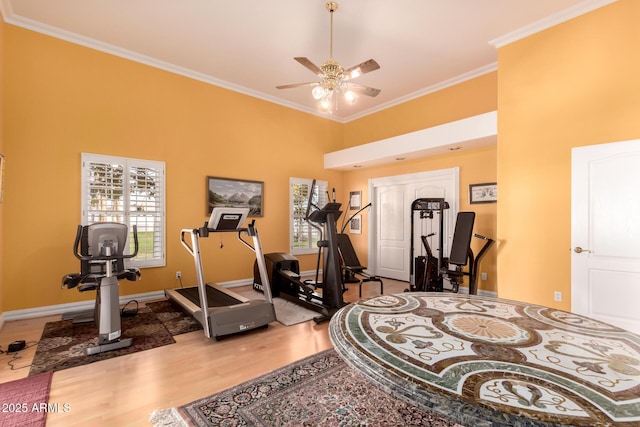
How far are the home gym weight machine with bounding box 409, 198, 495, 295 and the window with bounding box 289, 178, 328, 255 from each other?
2.25 meters

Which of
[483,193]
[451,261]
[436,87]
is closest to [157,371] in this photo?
[451,261]

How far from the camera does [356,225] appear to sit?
23.3 feet

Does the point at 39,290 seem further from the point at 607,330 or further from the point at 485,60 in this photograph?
the point at 485,60

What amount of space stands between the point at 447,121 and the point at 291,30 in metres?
3.09

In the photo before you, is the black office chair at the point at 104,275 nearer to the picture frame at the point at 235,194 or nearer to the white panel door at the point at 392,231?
the picture frame at the point at 235,194

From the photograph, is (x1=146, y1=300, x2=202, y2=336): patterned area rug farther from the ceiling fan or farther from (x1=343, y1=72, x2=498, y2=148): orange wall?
(x1=343, y1=72, x2=498, y2=148): orange wall

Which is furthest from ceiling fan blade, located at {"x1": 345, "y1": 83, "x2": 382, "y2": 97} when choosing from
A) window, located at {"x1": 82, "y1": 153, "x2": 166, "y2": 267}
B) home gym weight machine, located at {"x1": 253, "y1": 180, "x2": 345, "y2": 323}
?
window, located at {"x1": 82, "y1": 153, "x2": 166, "y2": 267}

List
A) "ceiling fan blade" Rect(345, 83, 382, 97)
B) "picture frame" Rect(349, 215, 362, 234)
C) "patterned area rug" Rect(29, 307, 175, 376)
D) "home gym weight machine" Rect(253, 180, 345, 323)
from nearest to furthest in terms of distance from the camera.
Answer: "patterned area rug" Rect(29, 307, 175, 376) → "ceiling fan blade" Rect(345, 83, 382, 97) → "home gym weight machine" Rect(253, 180, 345, 323) → "picture frame" Rect(349, 215, 362, 234)

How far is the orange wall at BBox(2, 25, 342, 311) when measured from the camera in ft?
12.5

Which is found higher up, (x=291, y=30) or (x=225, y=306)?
(x=291, y=30)

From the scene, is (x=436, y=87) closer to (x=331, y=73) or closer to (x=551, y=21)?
(x=551, y=21)

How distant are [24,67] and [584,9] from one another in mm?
6749

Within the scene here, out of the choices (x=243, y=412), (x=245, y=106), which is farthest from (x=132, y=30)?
(x=243, y=412)

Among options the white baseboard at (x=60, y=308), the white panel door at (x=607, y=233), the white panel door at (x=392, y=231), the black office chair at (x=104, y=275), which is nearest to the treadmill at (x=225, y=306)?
the black office chair at (x=104, y=275)
